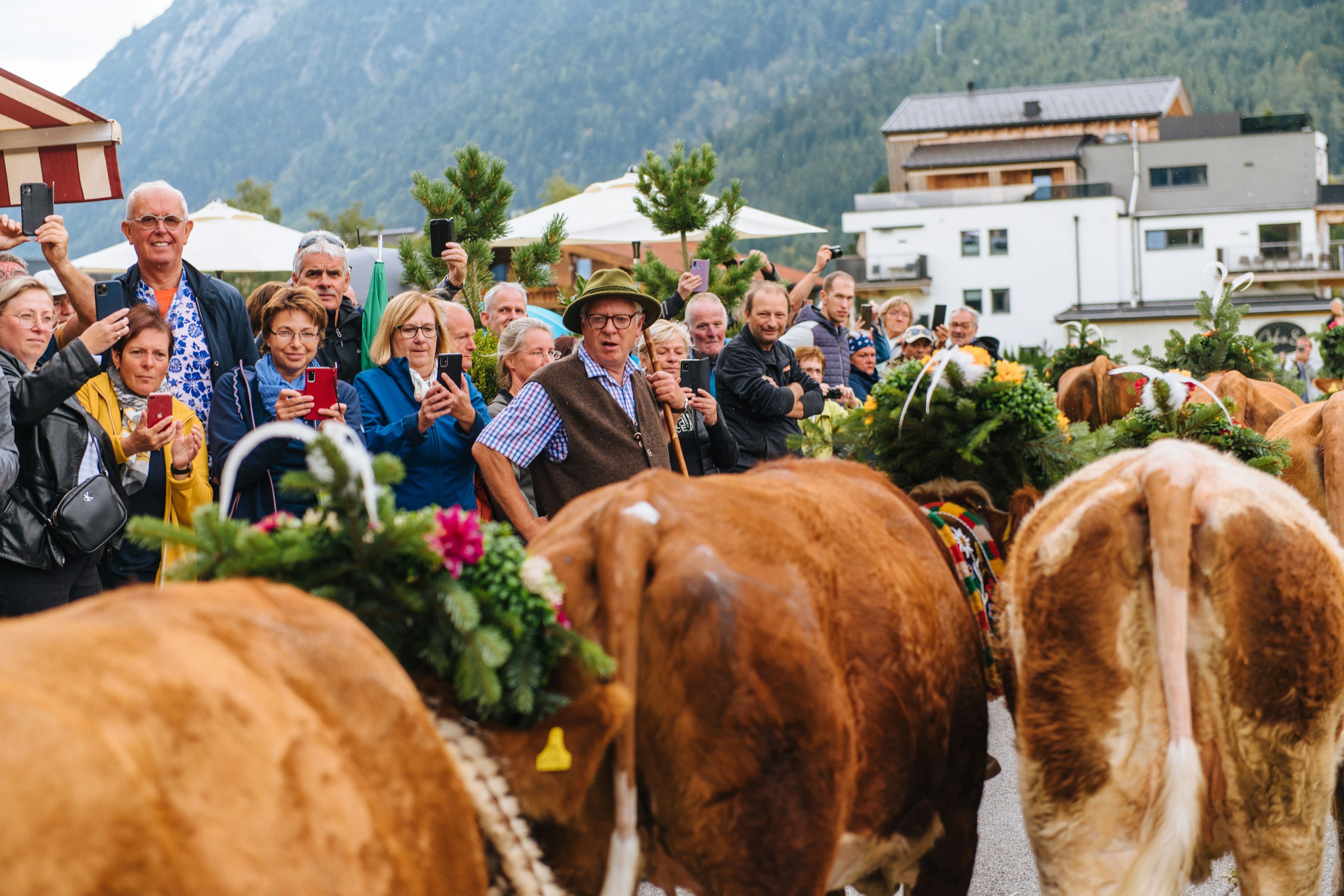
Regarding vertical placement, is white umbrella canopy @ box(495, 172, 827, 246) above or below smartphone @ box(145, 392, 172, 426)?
above

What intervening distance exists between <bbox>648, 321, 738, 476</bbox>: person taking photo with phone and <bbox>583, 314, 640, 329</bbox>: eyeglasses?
1.11m

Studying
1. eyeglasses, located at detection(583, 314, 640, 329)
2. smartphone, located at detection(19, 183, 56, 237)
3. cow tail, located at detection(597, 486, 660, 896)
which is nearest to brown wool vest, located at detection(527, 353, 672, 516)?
A: eyeglasses, located at detection(583, 314, 640, 329)

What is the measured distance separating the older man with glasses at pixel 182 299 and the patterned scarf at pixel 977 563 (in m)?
3.11

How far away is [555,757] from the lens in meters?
2.46

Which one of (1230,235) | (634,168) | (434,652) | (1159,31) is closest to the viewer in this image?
(434,652)

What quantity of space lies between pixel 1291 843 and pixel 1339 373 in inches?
487

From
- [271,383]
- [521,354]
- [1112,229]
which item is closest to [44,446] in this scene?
[271,383]

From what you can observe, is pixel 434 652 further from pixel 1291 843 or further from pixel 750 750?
pixel 1291 843

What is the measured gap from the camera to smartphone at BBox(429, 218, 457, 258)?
290 inches

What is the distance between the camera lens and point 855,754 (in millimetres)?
2963

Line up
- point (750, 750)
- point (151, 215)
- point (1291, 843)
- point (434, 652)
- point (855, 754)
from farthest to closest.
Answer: point (151, 215), point (1291, 843), point (855, 754), point (750, 750), point (434, 652)

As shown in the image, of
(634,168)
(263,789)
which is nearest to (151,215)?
(263,789)

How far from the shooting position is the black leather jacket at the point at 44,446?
459cm

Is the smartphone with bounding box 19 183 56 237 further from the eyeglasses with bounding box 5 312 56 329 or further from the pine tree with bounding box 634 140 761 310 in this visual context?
the pine tree with bounding box 634 140 761 310
